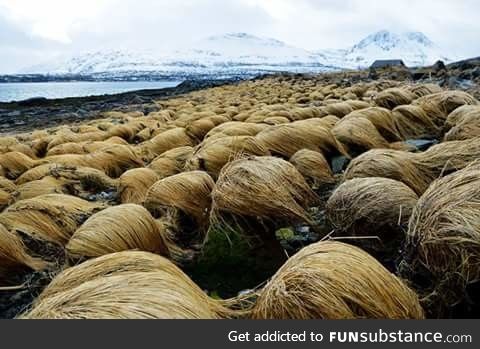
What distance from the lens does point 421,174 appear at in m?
3.54

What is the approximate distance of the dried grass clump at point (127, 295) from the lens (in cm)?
176

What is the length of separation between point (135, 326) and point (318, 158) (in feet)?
9.50

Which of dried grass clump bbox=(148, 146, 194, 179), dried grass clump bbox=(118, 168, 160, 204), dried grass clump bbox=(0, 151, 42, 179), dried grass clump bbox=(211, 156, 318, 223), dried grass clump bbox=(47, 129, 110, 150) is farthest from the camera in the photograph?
dried grass clump bbox=(47, 129, 110, 150)

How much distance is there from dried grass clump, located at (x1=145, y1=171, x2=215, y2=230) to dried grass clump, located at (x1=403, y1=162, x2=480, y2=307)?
5.52ft

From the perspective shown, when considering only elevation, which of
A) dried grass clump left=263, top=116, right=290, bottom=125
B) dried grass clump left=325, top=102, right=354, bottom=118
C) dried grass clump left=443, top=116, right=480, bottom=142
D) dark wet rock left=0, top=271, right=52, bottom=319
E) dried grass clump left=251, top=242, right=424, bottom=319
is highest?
dried grass clump left=443, top=116, right=480, bottom=142

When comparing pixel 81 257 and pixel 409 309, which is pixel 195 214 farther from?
pixel 409 309

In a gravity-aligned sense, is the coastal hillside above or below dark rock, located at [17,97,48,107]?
above

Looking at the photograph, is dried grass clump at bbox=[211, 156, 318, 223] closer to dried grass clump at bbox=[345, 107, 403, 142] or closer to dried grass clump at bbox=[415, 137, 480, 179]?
Result: dried grass clump at bbox=[415, 137, 480, 179]

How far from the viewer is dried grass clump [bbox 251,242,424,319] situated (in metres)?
1.88

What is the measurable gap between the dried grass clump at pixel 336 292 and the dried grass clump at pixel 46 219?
2235mm

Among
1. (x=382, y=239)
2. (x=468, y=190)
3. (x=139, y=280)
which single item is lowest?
(x=382, y=239)

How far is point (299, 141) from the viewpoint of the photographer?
4.86 metres

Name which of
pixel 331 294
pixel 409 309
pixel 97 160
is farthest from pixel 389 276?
pixel 97 160

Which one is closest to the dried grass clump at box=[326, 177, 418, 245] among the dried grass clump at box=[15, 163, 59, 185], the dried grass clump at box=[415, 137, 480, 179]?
the dried grass clump at box=[415, 137, 480, 179]
